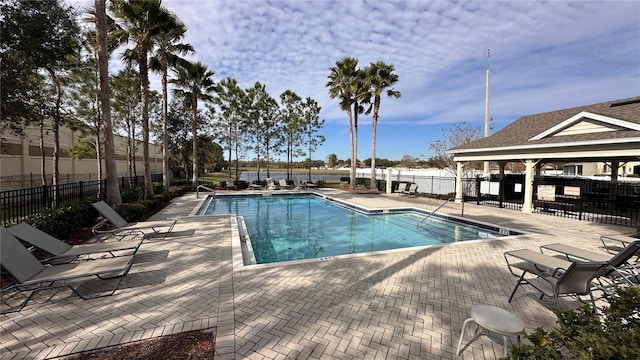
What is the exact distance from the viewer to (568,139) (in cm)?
1114

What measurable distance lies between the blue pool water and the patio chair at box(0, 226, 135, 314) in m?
3.23

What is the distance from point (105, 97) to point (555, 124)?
63.2 feet

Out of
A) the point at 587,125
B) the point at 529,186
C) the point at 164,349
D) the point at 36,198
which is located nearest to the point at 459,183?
the point at 529,186

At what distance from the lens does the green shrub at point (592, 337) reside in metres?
1.51

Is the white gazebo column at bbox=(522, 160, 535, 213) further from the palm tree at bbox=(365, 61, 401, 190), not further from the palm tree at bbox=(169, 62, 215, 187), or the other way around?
the palm tree at bbox=(169, 62, 215, 187)

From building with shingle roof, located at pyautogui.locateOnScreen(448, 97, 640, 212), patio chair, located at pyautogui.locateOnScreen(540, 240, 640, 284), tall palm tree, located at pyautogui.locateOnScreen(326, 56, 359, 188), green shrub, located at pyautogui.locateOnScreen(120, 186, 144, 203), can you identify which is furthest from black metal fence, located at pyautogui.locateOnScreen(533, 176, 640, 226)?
green shrub, located at pyautogui.locateOnScreen(120, 186, 144, 203)

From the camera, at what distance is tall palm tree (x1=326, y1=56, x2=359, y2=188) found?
21375 millimetres

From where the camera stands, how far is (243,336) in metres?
3.04

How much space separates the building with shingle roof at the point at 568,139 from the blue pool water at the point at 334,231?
5.58 m

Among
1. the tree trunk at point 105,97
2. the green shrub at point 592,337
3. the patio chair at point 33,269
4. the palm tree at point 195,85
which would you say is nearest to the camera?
the green shrub at point 592,337

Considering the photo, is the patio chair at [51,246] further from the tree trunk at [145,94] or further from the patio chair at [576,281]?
the tree trunk at [145,94]

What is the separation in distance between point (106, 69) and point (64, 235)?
205 inches

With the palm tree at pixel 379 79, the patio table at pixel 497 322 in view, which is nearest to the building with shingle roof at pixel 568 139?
the palm tree at pixel 379 79

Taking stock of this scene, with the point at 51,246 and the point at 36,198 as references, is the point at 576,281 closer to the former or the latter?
the point at 51,246
